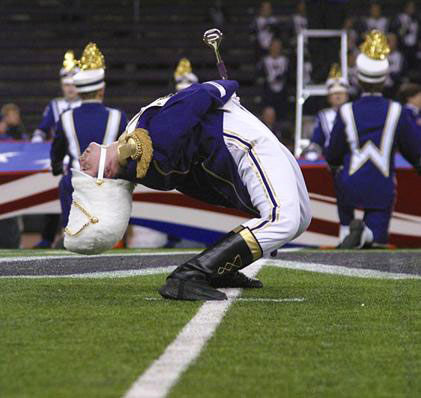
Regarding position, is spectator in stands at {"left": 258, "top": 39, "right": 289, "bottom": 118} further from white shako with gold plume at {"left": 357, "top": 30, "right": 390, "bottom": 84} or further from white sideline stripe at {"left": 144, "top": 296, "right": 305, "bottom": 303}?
white sideline stripe at {"left": 144, "top": 296, "right": 305, "bottom": 303}

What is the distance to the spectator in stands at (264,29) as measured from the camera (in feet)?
63.4

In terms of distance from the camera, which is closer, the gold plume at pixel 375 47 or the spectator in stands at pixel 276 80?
the gold plume at pixel 375 47

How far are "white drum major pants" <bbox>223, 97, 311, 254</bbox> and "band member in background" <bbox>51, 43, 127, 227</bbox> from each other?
184 inches

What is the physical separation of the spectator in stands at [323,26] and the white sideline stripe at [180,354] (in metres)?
10.0

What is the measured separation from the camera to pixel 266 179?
5.46 meters

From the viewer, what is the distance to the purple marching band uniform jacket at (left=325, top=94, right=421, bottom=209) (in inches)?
394

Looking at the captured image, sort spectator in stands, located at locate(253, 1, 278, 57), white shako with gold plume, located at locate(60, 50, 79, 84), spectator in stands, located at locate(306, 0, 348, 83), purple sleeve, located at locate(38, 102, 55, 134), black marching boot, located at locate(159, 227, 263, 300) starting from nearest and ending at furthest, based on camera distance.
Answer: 1. black marching boot, located at locate(159, 227, 263, 300)
2. white shako with gold plume, located at locate(60, 50, 79, 84)
3. purple sleeve, located at locate(38, 102, 55, 134)
4. spectator in stands, located at locate(306, 0, 348, 83)
5. spectator in stands, located at locate(253, 1, 278, 57)

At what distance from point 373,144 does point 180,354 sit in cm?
628

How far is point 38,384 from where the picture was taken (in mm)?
3486

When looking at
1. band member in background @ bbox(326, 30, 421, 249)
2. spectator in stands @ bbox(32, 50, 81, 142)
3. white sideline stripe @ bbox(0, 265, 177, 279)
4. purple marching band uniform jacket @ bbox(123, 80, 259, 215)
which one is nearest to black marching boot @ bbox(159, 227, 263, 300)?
purple marching band uniform jacket @ bbox(123, 80, 259, 215)

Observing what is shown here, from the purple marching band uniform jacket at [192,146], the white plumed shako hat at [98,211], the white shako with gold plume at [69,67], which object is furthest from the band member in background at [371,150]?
the white plumed shako hat at [98,211]

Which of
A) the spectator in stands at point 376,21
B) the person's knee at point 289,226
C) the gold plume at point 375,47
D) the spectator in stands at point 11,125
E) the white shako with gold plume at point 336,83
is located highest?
the gold plume at point 375,47

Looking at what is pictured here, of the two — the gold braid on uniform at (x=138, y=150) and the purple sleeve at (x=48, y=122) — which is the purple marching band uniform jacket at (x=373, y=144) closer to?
the purple sleeve at (x=48, y=122)

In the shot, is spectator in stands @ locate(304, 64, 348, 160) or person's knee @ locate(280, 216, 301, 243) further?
spectator in stands @ locate(304, 64, 348, 160)
